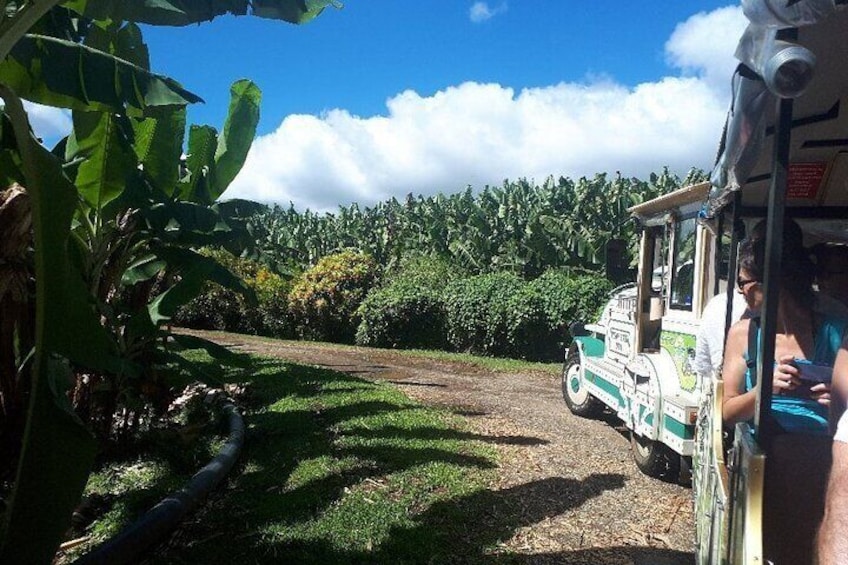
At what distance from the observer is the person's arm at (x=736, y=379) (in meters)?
3.00

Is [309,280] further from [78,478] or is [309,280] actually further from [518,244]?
[78,478]

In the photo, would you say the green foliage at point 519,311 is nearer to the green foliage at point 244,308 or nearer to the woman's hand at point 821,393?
the green foliage at point 244,308

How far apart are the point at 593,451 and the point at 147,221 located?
185 inches

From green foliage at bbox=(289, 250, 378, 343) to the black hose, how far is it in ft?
44.2

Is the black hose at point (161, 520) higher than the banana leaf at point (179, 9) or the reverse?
the reverse

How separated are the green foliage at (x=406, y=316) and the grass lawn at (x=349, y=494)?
9.47m

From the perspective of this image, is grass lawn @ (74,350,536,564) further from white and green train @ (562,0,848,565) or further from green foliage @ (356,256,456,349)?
green foliage @ (356,256,456,349)

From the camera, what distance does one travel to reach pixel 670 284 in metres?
5.91

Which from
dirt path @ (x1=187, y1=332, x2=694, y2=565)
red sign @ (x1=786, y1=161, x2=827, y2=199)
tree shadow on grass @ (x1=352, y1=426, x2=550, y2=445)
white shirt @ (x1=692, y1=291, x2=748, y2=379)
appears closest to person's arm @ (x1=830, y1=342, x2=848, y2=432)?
white shirt @ (x1=692, y1=291, x2=748, y2=379)

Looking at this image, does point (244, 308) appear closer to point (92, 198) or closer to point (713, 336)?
point (92, 198)

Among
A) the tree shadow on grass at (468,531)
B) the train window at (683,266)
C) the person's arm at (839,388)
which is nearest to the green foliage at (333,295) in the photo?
the train window at (683,266)

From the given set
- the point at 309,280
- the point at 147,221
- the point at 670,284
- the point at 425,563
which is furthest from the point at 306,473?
the point at 309,280

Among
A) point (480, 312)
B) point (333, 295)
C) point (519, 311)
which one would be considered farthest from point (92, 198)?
point (333, 295)

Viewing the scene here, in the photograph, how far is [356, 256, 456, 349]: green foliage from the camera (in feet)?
57.1
